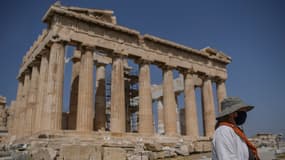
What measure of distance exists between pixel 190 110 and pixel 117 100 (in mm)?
8312

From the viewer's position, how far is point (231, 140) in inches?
126

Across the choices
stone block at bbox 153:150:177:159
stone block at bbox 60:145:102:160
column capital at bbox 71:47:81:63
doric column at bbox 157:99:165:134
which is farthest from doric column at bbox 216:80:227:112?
stone block at bbox 60:145:102:160

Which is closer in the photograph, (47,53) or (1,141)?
(47,53)

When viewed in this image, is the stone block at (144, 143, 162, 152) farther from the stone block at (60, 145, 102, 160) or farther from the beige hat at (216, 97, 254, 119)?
the beige hat at (216, 97, 254, 119)

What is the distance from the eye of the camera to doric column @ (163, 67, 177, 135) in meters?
23.8

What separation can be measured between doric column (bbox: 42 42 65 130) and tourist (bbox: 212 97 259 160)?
15.7 meters

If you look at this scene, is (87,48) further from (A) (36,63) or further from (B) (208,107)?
(B) (208,107)

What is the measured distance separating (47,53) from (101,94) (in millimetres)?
5419

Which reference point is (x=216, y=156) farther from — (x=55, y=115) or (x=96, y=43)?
(x=96, y=43)

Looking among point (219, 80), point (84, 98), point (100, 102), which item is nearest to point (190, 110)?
point (219, 80)

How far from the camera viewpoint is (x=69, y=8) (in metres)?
20.4

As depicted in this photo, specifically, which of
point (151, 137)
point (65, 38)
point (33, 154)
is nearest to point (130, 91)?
point (151, 137)

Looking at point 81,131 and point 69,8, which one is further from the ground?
point 69,8

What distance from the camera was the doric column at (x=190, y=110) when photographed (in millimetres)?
25641
